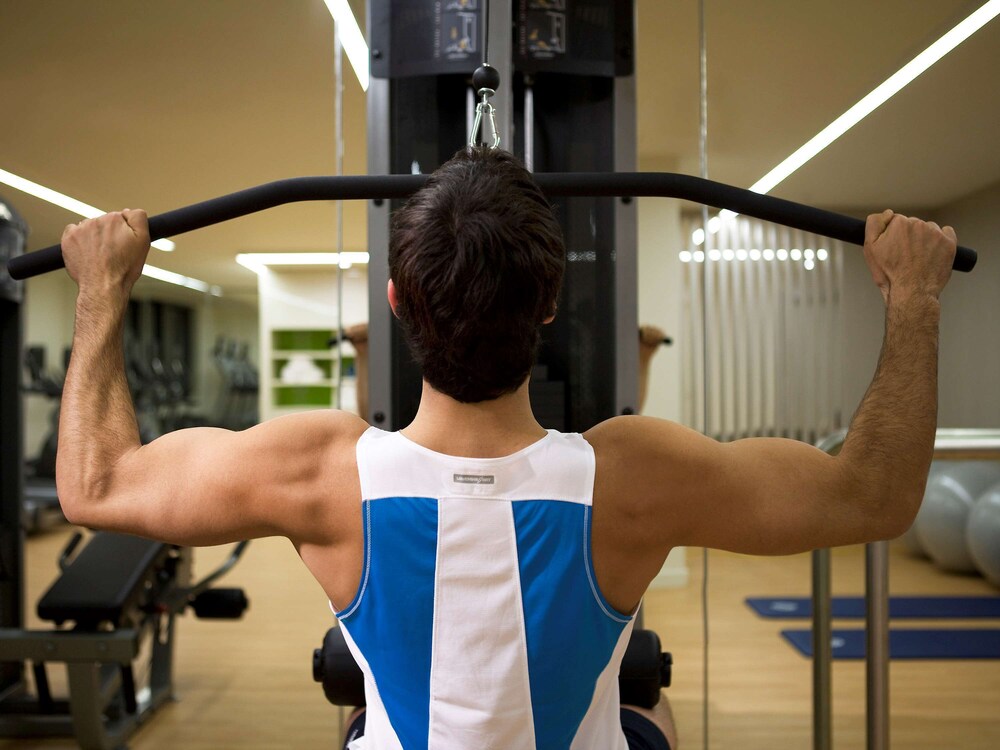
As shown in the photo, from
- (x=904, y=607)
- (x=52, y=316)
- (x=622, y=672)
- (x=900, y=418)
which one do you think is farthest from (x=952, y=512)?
(x=52, y=316)

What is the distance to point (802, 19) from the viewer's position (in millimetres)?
2660

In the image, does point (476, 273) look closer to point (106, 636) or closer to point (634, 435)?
point (634, 435)

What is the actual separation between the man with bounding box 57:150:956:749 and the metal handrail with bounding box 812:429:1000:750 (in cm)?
79

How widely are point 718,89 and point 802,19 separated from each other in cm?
43

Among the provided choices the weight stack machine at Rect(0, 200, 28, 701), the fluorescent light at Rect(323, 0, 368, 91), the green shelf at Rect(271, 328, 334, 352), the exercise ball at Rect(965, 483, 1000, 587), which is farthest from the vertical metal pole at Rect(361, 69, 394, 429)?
the exercise ball at Rect(965, 483, 1000, 587)

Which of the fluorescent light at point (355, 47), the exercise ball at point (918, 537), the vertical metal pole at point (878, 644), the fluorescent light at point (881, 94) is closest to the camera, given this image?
the vertical metal pole at point (878, 644)

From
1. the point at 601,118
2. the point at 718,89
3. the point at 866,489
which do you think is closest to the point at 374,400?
the point at 601,118

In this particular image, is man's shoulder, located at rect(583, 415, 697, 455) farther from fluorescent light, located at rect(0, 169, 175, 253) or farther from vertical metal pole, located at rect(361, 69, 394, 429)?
fluorescent light, located at rect(0, 169, 175, 253)

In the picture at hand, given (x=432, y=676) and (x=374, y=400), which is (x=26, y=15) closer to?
(x=374, y=400)

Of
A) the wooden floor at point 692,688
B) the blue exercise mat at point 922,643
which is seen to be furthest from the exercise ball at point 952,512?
the blue exercise mat at point 922,643

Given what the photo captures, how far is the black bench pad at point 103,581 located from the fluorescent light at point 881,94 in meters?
2.34

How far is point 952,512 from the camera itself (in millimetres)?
4488

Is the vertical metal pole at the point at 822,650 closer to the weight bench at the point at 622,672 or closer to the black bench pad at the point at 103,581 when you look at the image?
the weight bench at the point at 622,672

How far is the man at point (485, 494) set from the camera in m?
0.75
